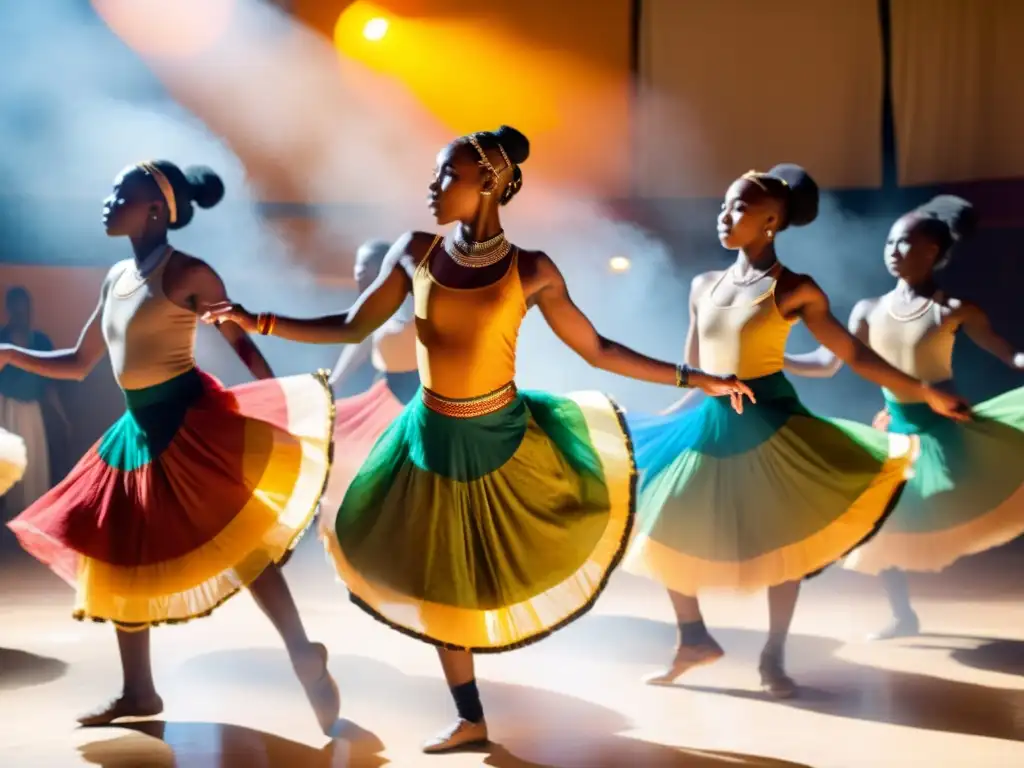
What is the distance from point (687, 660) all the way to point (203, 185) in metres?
2.07

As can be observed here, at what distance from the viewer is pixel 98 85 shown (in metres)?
5.96

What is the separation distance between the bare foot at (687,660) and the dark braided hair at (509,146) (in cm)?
155

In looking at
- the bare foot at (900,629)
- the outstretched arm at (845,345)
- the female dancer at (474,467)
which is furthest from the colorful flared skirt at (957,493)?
the female dancer at (474,467)

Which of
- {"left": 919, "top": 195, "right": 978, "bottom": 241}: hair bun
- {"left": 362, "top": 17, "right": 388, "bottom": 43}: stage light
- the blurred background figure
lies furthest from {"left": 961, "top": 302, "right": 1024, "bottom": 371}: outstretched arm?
A: the blurred background figure

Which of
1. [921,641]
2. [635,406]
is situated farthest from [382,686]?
[635,406]

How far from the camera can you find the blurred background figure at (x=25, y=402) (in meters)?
6.46

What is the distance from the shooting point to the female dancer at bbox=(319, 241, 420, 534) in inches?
178

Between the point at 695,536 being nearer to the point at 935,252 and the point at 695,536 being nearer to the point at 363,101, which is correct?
the point at 935,252

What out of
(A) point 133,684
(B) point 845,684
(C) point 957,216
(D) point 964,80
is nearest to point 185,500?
(A) point 133,684

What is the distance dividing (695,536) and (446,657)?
2.99 ft

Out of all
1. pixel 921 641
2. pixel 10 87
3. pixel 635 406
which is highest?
pixel 10 87

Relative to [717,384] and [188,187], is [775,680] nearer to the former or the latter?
[717,384]

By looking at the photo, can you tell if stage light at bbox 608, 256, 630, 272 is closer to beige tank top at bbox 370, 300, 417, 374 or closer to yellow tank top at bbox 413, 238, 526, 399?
beige tank top at bbox 370, 300, 417, 374

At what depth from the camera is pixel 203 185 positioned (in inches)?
137
